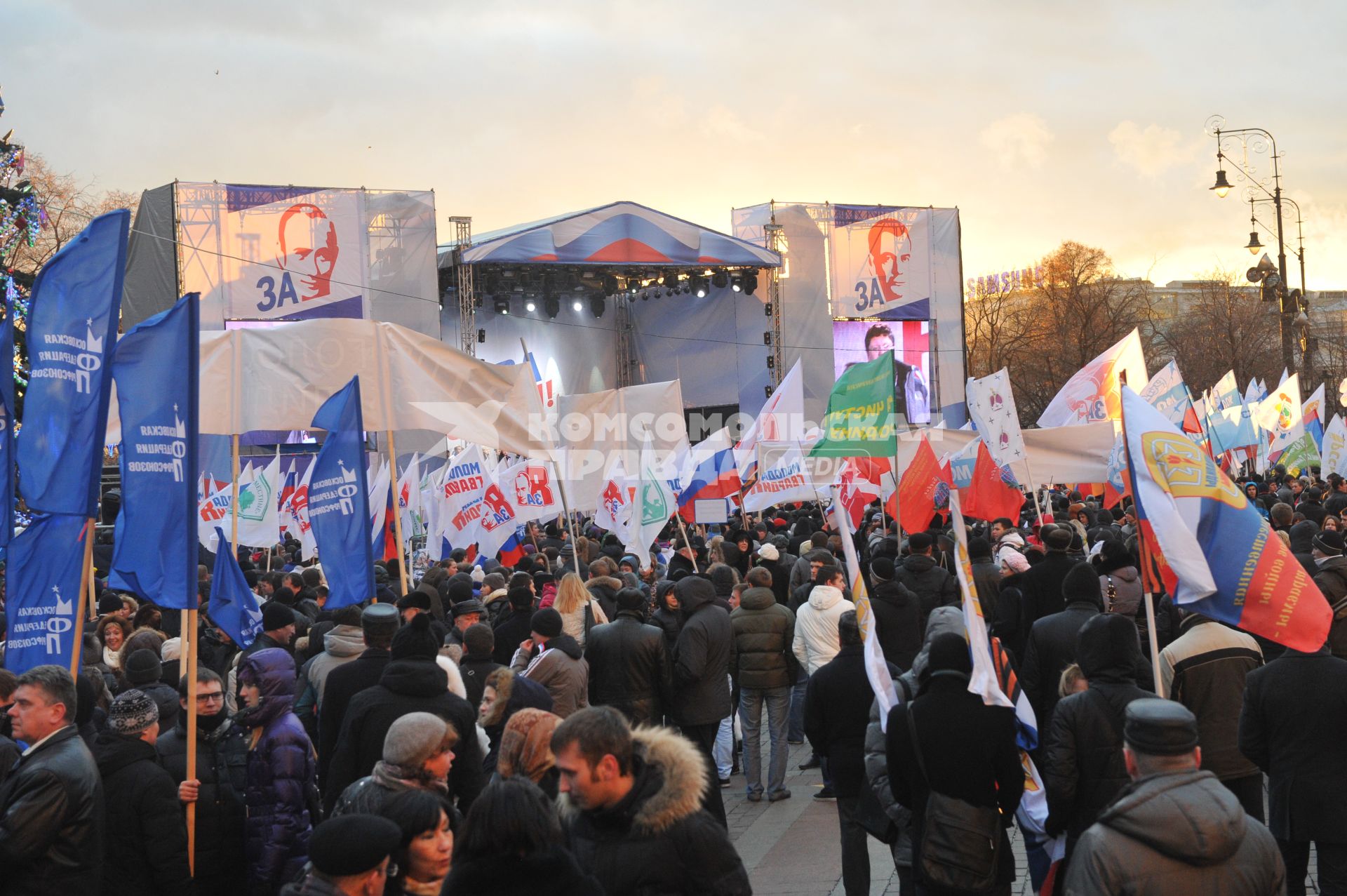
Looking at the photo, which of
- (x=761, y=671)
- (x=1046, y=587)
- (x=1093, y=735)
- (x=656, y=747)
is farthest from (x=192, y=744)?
(x=1046, y=587)

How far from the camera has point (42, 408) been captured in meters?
5.98

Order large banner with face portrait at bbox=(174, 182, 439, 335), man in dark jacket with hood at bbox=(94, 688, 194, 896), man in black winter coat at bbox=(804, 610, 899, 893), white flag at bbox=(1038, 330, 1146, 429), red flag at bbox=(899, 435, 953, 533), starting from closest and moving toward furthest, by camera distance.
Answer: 1. man in dark jacket with hood at bbox=(94, 688, 194, 896)
2. man in black winter coat at bbox=(804, 610, 899, 893)
3. red flag at bbox=(899, 435, 953, 533)
4. white flag at bbox=(1038, 330, 1146, 429)
5. large banner with face portrait at bbox=(174, 182, 439, 335)

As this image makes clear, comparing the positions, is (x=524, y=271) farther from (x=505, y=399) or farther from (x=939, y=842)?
(x=939, y=842)

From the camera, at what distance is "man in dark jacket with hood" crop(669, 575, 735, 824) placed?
827cm

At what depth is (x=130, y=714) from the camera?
15.7 ft

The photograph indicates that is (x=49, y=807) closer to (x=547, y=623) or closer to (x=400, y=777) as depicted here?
(x=400, y=777)

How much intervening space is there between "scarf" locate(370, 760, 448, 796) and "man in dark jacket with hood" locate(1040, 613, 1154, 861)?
2462 millimetres

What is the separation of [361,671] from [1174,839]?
387 centimetres

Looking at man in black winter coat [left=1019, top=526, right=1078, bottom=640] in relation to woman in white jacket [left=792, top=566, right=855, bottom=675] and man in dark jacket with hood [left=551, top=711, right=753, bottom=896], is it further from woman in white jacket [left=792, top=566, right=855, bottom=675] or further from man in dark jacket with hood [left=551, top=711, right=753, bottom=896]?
man in dark jacket with hood [left=551, top=711, right=753, bottom=896]

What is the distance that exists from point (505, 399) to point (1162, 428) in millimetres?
5712

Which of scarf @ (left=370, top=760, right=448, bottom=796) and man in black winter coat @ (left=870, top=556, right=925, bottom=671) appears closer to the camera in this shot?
scarf @ (left=370, top=760, right=448, bottom=796)

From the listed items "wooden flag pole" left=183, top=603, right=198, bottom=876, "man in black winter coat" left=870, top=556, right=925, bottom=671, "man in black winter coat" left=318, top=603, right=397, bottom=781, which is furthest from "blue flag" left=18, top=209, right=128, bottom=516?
"man in black winter coat" left=870, top=556, right=925, bottom=671

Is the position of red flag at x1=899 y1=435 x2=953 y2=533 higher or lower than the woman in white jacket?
higher

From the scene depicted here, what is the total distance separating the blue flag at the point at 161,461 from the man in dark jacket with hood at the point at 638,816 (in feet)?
9.09
